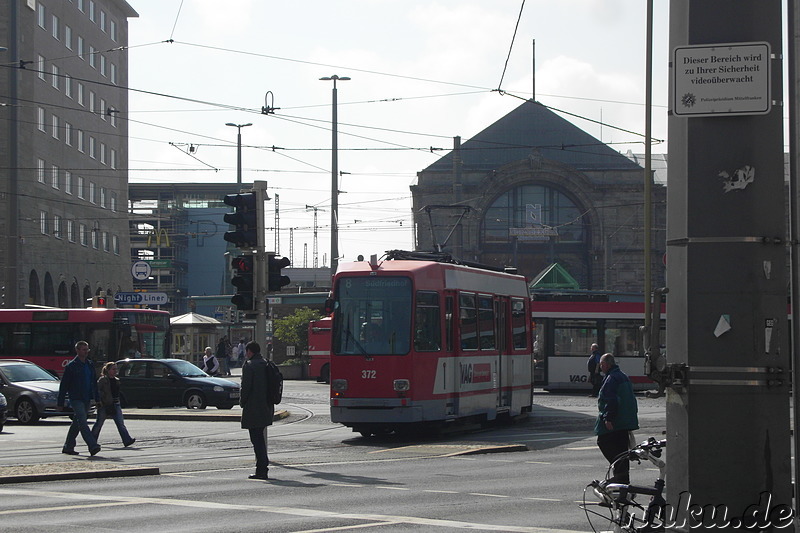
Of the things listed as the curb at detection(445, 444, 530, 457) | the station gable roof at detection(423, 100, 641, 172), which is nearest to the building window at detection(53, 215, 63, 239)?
the station gable roof at detection(423, 100, 641, 172)

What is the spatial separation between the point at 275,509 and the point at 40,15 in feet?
184

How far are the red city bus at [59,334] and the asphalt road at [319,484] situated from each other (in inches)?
499

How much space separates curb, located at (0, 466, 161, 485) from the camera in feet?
43.2

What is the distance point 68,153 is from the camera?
65.6 meters

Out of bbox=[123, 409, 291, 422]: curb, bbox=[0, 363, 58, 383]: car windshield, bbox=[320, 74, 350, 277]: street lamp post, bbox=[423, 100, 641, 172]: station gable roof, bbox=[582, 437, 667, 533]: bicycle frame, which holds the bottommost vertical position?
bbox=[123, 409, 291, 422]: curb

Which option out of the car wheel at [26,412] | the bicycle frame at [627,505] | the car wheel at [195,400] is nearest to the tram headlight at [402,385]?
the car wheel at [26,412]

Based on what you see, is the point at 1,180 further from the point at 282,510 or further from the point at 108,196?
the point at 282,510

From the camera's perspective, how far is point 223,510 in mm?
10562

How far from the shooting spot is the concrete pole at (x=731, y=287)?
5.30 m

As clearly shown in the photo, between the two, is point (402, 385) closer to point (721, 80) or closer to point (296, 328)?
point (721, 80)

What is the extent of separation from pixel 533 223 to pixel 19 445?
57822mm

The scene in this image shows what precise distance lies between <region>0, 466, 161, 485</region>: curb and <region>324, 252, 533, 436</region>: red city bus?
217 inches

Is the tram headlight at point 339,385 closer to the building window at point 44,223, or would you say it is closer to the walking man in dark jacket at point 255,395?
the walking man in dark jacket at point 255,395

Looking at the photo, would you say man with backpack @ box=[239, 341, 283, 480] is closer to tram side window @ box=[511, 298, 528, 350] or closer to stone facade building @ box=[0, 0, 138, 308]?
tram side window @ box=[511, 298, 528, 350]
